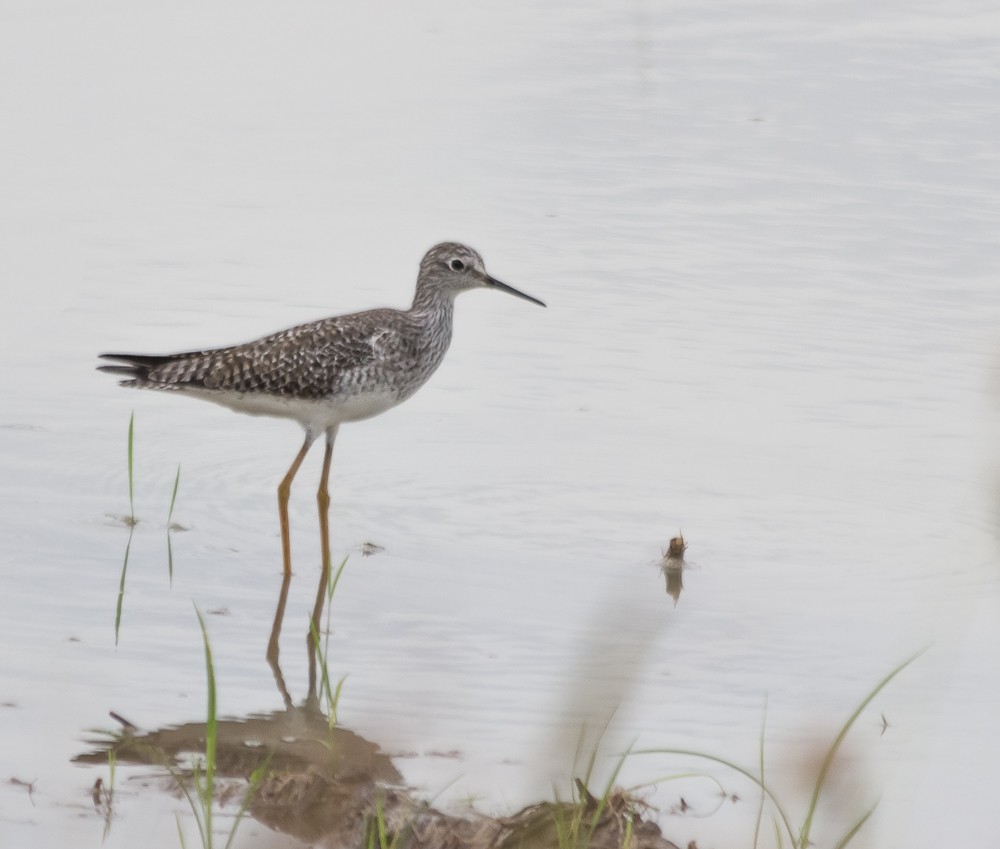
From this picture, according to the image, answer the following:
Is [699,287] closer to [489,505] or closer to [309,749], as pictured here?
[489,505]

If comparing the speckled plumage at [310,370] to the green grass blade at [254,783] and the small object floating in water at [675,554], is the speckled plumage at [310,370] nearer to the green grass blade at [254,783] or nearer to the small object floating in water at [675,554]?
the small object floating in water at [675,554]

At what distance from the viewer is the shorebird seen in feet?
27.4

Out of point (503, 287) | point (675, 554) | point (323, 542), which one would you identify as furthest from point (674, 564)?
point (503, 287)

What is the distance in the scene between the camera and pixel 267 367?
8.40 metres

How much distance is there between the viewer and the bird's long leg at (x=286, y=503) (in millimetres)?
7664

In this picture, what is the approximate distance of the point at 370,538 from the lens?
8.02 meters

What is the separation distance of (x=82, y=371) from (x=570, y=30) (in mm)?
7682

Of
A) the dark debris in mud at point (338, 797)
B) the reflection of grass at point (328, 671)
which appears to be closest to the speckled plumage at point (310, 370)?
the reflection of grass at point (328, 671)

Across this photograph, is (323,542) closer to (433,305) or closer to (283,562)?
(283,562)

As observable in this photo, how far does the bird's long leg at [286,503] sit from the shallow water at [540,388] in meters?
0.10

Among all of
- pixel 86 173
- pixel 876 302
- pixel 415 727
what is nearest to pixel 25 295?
pixel 86 173

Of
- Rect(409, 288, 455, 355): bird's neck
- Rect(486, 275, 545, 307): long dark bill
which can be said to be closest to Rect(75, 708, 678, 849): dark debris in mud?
Rect(409, 288, 455, 355): bird's neck

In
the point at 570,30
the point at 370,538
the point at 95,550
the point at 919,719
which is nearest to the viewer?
the point at 919,719

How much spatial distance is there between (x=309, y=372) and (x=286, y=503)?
682 millimetres
